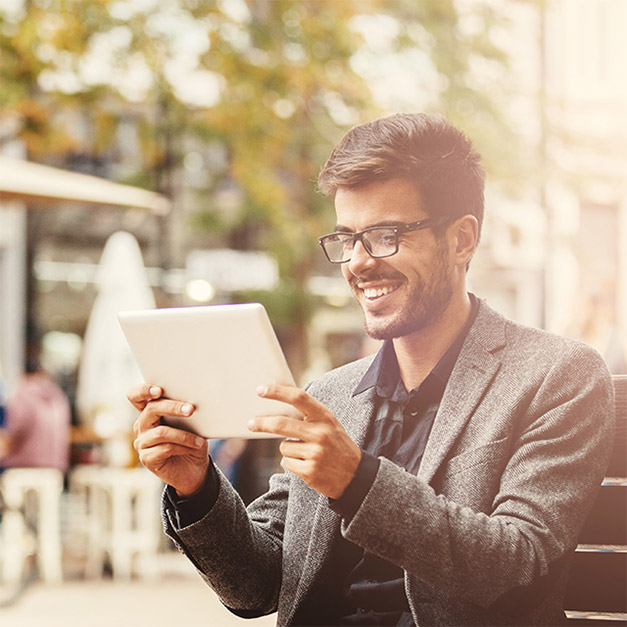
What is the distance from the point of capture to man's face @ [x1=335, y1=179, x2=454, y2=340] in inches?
93.4

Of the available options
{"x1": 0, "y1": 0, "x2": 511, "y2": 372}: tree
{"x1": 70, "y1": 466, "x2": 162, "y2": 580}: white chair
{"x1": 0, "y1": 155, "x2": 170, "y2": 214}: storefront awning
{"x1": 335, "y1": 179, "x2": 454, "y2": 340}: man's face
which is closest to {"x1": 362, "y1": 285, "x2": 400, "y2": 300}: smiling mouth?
{"x1": 335, "y1": 179, "x2": 454, "y2": 340}: man's face

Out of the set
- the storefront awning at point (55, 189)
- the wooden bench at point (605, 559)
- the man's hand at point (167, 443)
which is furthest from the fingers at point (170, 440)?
the storefront awning at point (55, 189)

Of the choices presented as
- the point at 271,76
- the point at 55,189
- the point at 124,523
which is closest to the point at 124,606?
the point at 124,523

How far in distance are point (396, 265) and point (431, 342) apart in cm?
24

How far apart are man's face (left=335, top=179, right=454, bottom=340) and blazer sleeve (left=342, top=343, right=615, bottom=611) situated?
0.85 ft

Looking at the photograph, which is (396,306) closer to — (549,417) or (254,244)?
(549,417)

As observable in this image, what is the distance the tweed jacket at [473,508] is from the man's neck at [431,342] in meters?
0.06

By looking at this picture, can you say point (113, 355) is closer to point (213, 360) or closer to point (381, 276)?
point (381, 276)

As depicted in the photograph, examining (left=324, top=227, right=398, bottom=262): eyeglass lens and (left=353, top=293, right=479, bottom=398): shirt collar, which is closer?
(left=324, top=227, right=398, bottom=262): eyeglass lens

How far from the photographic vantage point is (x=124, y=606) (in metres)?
7.04

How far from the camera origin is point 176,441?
2273 mm

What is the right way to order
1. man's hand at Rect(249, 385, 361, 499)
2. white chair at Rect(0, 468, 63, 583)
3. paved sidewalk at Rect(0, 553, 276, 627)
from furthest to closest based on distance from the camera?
1. white chair at Rect(0, 468, 63, 583)
2. paved sidewalk at Rect(0, 553, 276, 627)
3. man's hand at Rect(249, 385, 361, 499)

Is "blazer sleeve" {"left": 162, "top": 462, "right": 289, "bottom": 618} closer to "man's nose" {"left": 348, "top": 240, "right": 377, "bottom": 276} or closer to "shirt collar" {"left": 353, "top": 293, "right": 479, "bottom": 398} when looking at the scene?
"shirt collar" {"left": 353, "top": 293, "right": 479, "bottom": 398}

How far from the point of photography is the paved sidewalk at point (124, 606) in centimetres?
650
